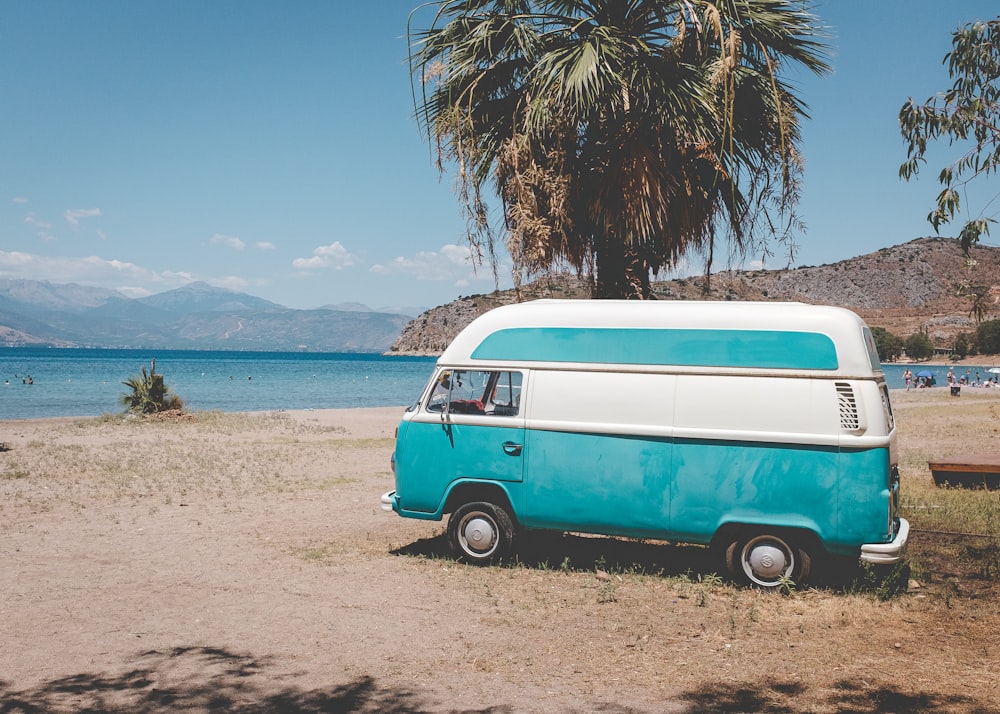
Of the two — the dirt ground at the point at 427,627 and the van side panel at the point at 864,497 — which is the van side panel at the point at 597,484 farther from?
the van side panel at the point at 864,497

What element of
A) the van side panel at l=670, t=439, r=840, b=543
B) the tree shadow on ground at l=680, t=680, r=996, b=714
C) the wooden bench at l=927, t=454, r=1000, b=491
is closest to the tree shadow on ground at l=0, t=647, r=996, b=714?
the tree shadow on ground at l=680, t=680, r=996, b=714

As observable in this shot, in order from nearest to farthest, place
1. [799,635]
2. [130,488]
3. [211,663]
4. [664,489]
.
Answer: [211,663] < [799,635] < [664,489] < [130,488]

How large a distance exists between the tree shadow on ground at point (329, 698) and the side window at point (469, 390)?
3.51m

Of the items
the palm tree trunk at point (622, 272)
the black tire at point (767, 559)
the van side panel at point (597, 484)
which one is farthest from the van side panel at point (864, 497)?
the palm tree trunk at point (622, 272)

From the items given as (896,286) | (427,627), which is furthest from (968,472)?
(896,286)

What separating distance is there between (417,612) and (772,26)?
7374 millimetres

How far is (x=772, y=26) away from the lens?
9266 mm

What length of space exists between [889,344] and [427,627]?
5202 inches

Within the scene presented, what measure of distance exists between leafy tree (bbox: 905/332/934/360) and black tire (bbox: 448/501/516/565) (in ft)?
422

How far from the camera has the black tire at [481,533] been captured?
26.9 feet

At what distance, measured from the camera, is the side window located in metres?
8.42

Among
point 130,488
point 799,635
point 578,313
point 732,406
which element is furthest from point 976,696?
point 130,488

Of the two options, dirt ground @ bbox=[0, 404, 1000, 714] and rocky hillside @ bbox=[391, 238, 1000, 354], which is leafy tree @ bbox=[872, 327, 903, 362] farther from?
dirt ground @ bbox=[0, 404, 1000, 714]

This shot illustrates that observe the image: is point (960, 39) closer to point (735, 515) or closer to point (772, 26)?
point (772, 26)
